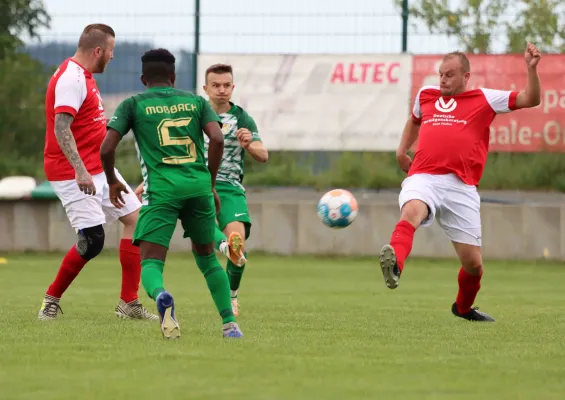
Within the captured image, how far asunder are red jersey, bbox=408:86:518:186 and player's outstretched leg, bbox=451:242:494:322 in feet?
1.70

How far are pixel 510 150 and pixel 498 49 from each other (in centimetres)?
143

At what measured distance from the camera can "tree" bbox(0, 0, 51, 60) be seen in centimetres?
1814

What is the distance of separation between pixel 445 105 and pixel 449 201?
731 mm

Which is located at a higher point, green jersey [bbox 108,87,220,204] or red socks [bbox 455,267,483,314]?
green jersey [bbox 108,87,220,204]

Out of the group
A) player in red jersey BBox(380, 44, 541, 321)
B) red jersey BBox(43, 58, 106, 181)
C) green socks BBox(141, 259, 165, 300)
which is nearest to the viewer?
green socks BBox(141, 259, 165, 300)

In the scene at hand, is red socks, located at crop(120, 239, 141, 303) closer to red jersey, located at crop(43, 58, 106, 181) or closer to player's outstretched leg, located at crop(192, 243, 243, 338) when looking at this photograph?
red jersey, located at crop(43, 58, 106, 181)

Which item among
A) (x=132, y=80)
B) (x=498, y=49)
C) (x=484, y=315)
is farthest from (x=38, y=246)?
(x=484, y=315)

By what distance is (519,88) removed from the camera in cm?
1705

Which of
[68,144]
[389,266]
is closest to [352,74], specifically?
[68,144]

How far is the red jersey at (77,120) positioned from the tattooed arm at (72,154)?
0.56 feet

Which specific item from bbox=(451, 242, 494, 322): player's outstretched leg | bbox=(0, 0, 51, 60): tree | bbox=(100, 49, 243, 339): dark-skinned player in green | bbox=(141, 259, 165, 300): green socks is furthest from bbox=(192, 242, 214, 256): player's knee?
bbox=(0, 0, 51, 60): tree

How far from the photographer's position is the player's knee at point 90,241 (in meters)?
9.35

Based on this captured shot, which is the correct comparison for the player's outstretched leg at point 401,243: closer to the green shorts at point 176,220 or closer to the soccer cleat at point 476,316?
the soccer cleat at point 476,316

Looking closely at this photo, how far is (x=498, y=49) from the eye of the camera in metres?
17.4
